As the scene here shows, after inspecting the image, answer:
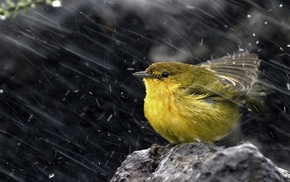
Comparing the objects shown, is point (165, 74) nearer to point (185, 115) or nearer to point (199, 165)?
point (185, 115)

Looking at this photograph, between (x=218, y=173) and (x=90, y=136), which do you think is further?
(x=90, y=136)

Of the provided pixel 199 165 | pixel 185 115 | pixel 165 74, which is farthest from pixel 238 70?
pixel 199 165

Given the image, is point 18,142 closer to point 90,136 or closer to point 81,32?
point 90,136

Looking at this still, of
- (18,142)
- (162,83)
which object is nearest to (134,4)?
(18,142)

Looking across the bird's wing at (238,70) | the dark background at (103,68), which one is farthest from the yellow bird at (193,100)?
the dark background at (103,68)

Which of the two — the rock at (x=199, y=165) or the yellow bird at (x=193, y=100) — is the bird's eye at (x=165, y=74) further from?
the rock at (x=199, y=165)

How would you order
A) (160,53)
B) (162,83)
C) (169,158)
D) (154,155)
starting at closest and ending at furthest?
(169,158) < (154,155) < (162,83) < (160,53)
